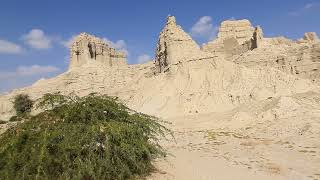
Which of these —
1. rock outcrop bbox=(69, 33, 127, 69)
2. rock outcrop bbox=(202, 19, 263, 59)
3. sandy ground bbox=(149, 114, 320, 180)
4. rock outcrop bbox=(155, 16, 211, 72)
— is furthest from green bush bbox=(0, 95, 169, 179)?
rock outcrop bbox=(69, 33, 127, 69)

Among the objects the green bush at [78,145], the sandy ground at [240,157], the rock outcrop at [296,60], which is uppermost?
the rock outcrop at [296,60]

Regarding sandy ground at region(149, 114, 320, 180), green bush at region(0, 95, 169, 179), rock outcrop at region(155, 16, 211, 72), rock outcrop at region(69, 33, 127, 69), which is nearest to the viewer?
green bush at region(0, 95, 169, 179)

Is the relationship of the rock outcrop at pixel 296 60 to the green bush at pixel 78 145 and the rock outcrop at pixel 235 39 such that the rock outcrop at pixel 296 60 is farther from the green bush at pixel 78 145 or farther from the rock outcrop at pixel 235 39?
the green bush at pixel 78 145

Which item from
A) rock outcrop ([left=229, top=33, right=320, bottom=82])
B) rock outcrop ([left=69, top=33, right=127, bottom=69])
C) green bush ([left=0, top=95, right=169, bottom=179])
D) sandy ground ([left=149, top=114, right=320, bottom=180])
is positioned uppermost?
rock outcrop ([left=69, top=33, right=127, bottom=69])

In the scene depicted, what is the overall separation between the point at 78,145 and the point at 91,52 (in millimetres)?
88855

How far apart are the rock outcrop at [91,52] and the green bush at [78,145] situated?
276 ft

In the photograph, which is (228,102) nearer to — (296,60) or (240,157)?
(296,60)

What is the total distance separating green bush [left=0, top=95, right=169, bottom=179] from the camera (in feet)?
37.3

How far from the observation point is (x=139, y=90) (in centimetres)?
5009

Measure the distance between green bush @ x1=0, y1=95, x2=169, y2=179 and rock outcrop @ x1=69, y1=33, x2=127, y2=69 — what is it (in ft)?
276

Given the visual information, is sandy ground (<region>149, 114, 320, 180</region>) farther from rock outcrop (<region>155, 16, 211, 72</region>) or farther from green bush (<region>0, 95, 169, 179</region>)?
rock outcrop (<region>155, 16, 211, 72</region>)

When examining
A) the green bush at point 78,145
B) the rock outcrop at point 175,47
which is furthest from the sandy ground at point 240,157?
the rock outcrop at point 175,47

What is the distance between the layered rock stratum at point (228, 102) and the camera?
16.6 meters

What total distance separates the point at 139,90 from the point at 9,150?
38.3 meters
